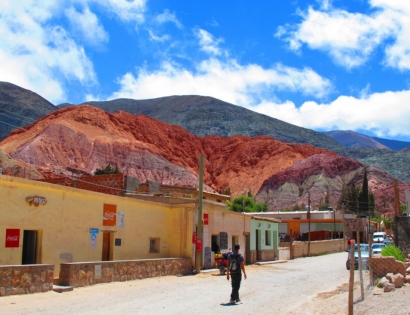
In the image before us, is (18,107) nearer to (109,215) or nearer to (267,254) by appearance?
(267,254)

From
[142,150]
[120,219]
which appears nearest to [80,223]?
[120,219]

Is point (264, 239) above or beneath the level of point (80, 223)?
beneath

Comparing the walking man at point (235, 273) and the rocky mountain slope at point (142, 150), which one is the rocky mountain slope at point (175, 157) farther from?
the walking man at point (235, 273)

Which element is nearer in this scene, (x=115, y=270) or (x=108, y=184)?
(x=115, y=270)

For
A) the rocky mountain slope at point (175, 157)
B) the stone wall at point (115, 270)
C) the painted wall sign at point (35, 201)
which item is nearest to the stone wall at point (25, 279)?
the stone wall at point (115, 270)

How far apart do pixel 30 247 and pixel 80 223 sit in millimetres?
2309

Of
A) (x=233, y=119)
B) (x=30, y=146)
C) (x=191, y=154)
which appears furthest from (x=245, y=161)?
(x=30, y=146)

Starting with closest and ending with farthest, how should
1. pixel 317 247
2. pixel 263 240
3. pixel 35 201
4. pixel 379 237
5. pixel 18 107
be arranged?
pixel 35 201 → pixel 263 240 → pixel 317 247 → pixel 379 237 → pixel 18 107

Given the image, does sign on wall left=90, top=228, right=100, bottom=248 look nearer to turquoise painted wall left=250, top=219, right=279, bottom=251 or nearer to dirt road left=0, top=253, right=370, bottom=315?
dirt road left=0, top=253, right=370, bottom=315

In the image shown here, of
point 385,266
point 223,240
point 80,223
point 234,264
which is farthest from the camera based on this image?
point 223,240

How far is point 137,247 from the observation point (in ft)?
75.3

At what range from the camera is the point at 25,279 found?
540 inches

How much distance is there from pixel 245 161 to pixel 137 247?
4477 inches

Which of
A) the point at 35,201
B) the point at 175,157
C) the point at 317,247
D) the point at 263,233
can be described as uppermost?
the point at 175,157
